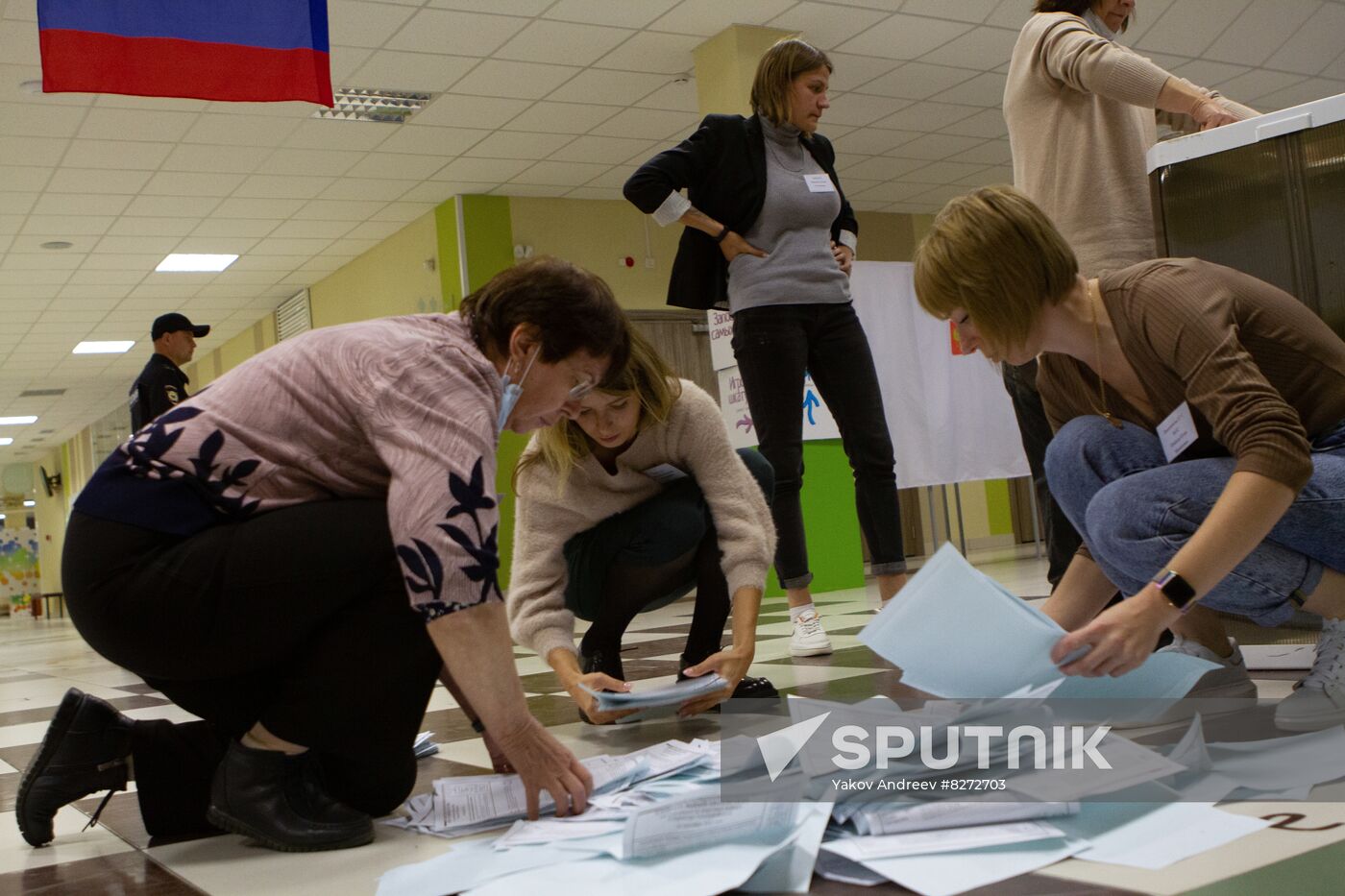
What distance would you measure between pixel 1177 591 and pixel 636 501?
1.03 meters

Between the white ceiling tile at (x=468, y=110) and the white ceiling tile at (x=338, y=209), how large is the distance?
4.42 feet

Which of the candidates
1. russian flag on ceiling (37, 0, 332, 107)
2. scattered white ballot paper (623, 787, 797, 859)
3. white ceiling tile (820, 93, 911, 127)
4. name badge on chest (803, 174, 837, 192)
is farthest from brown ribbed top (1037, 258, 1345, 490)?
white ceiling tile (820, 93, 911, 127)

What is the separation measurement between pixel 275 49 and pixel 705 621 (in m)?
1.58

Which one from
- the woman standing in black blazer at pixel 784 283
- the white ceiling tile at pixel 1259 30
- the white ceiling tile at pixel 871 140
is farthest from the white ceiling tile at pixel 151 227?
the white ceiling tile at pixel 1259 30

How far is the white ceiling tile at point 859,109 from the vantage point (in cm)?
632

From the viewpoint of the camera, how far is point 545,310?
4.09 feet

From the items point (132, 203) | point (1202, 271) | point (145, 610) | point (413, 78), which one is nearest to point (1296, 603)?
point (1202, 271)

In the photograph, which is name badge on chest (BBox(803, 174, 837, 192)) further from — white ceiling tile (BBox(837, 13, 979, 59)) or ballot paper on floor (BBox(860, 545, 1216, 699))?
white ceiling tile (BBox(837, 13, 979, 59))

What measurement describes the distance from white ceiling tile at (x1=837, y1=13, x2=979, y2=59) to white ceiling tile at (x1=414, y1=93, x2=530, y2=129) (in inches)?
65.0

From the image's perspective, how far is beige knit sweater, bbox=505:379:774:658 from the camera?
1773 mm

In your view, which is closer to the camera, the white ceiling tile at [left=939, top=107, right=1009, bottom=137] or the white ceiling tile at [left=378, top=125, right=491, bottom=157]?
the white ceiling tile at [left=378, top=125, right=491, bottom=157]

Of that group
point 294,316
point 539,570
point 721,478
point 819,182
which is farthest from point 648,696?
point 294,316

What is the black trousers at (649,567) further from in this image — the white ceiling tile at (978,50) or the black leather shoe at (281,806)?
the white ceiling tile at (978,50)

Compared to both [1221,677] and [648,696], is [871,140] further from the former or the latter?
[648,696]
